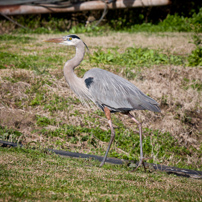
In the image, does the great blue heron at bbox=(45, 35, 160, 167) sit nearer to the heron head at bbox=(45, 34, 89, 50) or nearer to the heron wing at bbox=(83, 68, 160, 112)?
the heron wing at bbox=(83, 68, 160, 112)

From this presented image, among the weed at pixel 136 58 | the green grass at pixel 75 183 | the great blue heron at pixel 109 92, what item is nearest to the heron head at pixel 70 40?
the great blue heron at pixel 109 92

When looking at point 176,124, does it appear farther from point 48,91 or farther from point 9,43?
point 9,43

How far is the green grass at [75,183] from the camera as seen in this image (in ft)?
11.4

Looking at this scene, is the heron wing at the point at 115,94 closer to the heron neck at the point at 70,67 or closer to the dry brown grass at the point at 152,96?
the heron neck at the point at 70,67

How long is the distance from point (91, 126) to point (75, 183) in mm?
3869

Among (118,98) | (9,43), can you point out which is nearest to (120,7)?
(9,43)

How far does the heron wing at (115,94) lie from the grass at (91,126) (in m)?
1.08

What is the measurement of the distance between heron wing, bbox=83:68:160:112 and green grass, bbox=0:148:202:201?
127 centimetres

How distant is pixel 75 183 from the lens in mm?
3873

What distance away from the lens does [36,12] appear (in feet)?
51.3

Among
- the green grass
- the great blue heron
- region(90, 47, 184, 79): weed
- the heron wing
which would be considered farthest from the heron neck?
region(90, 47, 184, 79): weed

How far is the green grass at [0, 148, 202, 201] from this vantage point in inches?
137

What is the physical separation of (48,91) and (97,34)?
727 cm

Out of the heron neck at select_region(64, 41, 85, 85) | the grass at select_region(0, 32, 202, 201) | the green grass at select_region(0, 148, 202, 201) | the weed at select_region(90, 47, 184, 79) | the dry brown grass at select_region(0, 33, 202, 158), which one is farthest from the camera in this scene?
the weed at select_region(90, 47, 184, 79)
